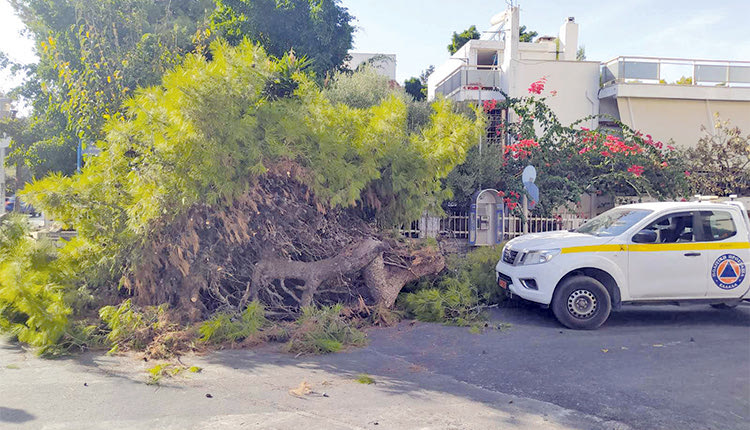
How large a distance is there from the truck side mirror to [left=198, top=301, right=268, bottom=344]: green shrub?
5.39 meters

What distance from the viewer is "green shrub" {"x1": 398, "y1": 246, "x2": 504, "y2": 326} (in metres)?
8.98

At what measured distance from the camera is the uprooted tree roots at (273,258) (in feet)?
25.9

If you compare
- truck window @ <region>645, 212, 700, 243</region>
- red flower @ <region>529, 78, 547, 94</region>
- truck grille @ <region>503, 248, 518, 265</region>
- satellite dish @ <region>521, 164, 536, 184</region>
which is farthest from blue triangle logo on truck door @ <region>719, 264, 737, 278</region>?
red flower @ <region>529, 78, 547, 94</region>

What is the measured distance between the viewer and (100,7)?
12.7m

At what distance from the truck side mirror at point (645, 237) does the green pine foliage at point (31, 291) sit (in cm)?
762

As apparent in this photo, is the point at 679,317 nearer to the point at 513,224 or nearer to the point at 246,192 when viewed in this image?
the point at 513,224

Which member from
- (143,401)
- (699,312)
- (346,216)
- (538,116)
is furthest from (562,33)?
(143,401)

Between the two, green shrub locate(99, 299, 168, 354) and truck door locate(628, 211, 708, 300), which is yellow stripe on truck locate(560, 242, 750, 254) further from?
green shrub locate(99, 299, 168, 354)

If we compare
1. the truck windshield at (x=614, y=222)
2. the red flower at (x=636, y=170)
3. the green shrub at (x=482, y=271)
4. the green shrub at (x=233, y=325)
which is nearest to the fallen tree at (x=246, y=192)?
the green shrub at (x=233, y=325)

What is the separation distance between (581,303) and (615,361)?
163cm

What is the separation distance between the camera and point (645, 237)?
8.59m

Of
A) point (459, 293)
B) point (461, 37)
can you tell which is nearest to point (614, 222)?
point (459, 293)

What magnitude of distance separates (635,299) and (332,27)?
512 inches

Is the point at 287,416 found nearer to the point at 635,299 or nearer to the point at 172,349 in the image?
the point at 172,349
